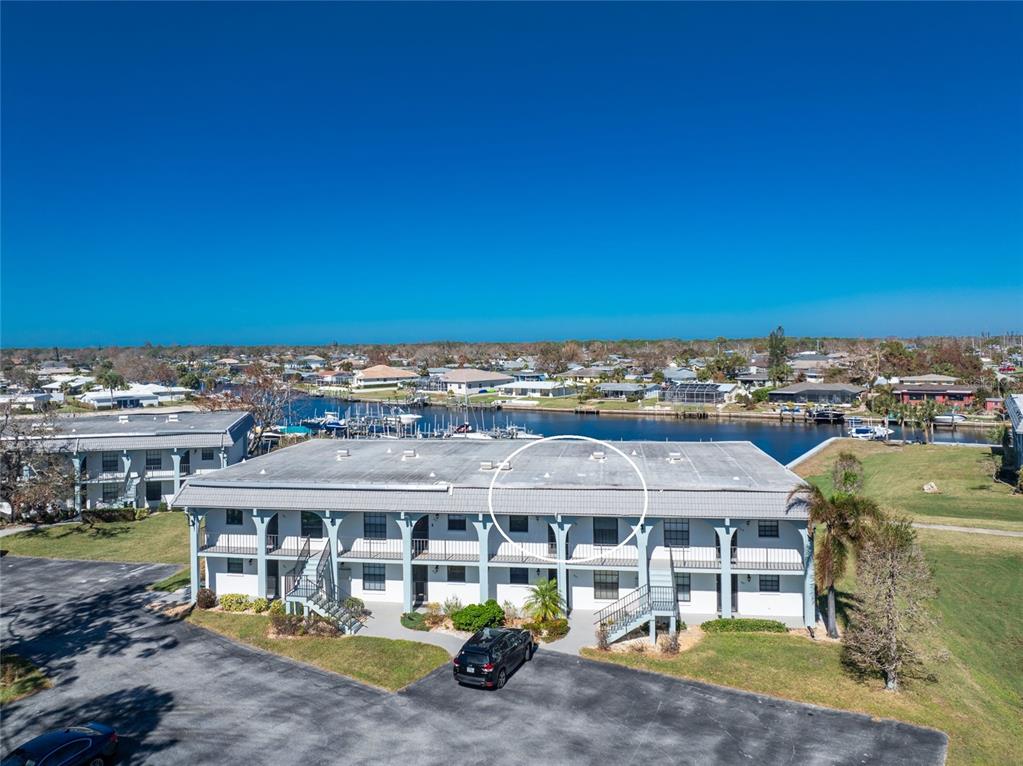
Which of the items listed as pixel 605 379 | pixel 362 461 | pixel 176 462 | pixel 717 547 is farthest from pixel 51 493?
pixel 605 379

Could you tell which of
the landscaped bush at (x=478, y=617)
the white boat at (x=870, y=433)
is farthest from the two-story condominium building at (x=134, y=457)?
the white boat at (x=870, y=433)

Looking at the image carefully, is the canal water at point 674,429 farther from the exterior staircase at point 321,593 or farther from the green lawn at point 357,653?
the green lawn at point 357,653

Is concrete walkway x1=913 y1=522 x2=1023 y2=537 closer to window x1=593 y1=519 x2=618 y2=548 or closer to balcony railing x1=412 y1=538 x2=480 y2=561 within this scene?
window x1=593 y1=519 x2=618 y2=548

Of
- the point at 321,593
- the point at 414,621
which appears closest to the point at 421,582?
the point at 414,621

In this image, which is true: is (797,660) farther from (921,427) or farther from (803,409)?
(803,409)

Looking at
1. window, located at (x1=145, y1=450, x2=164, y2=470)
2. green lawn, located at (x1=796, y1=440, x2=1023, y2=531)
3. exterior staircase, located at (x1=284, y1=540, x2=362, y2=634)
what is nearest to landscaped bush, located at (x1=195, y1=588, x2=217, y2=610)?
exterior staircase, located at (x1=284, y1=540, x2=362, y2=634)
